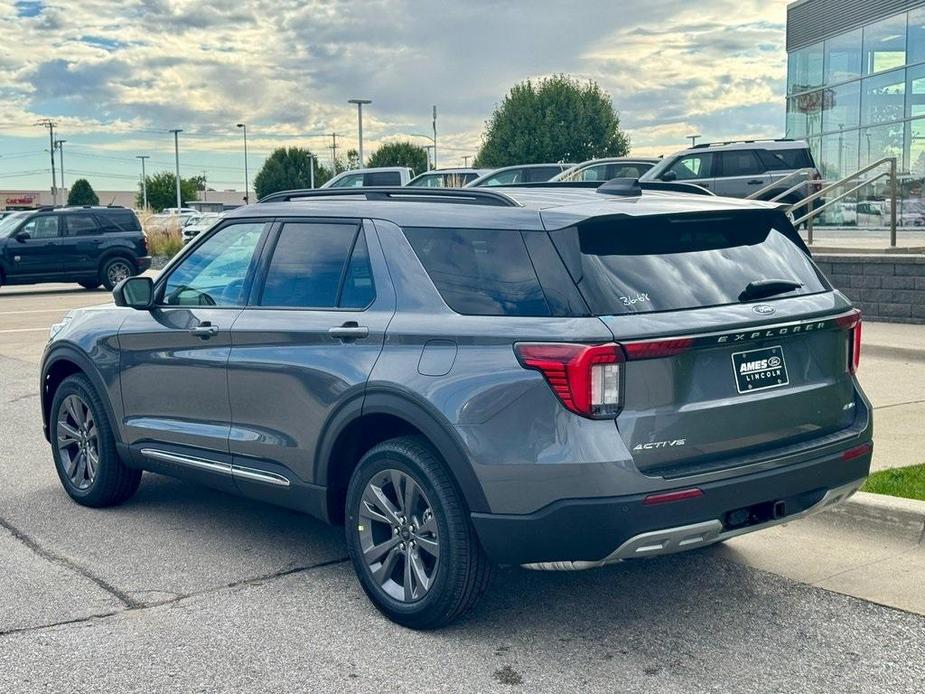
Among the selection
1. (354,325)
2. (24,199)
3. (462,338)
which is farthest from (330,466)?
(24,199)

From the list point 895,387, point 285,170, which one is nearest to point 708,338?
point 895,387

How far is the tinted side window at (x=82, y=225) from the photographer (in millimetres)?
25641

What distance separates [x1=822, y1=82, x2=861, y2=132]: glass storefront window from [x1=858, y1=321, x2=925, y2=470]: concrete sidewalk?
21.6m

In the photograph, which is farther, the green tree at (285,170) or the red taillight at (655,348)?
the green tree at (285,170)

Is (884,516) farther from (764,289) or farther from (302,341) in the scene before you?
(302,341)

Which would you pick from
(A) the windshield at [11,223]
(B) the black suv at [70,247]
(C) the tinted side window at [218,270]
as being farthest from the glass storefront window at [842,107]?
(C) the tinted side window at [218,270]

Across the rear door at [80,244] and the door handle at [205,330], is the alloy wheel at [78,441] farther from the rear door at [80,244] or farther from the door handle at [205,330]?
the rear door at [80,244]

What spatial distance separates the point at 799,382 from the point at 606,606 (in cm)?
124

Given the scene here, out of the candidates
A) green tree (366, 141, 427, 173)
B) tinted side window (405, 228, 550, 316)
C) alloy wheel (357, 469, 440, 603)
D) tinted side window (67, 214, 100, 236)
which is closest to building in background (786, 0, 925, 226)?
tinted side window (67, 214, 100, 236)

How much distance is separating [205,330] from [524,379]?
205cm

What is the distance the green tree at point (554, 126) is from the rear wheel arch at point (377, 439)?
202 feet

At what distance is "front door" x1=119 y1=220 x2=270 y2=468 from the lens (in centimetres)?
569

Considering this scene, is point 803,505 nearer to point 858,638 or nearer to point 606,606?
point 858,638

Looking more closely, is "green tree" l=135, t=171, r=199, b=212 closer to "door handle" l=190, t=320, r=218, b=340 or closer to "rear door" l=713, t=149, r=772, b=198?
"rear door" l=713, t=149, r=772, b=198
